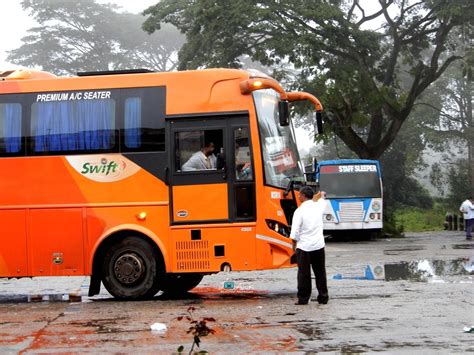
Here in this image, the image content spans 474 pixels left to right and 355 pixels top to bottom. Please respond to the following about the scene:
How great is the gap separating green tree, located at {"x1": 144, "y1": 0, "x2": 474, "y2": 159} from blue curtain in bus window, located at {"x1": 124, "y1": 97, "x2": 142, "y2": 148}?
64.4ft

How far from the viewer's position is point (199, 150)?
13.1 m

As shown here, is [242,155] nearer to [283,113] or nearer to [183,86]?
[283,113]

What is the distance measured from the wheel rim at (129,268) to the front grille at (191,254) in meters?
0.63

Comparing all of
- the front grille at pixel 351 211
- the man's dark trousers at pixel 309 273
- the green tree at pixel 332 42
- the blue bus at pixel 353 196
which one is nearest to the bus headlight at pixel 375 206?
the blue bus at pixel 353 196

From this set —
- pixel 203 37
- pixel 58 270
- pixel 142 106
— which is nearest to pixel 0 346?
pixel 58 270

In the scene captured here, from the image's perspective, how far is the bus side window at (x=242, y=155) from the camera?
1295cm

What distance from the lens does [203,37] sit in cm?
3472

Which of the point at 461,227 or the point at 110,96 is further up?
the point at 110,96

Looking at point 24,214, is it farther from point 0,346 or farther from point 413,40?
point 413,40

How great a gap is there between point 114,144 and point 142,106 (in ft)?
A: 2.49

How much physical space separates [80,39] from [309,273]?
50.8 metres

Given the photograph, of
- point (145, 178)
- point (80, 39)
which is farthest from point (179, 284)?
point (80, 39)

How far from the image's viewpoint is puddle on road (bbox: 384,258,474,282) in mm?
16219

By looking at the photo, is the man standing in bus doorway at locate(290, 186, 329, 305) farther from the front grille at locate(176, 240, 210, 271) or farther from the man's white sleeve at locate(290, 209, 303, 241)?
the front grille at locate(176, 240, 210, 271)
